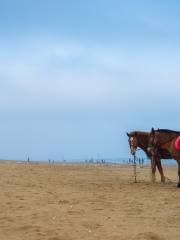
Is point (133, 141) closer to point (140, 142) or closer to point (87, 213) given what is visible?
point (140, 142)

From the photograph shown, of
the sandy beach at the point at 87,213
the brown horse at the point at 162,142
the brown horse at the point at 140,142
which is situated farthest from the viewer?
the brown horse at the point at 140,142

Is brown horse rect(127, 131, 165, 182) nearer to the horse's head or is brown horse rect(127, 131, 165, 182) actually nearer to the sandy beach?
the horse's head

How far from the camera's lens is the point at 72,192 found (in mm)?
18234

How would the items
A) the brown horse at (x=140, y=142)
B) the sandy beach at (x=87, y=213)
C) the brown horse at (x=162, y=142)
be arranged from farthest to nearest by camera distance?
the brown horse at (x=140, y=142)
the brown horse at (x=162, y=142)
the sandy beach at (x=87, y=213)

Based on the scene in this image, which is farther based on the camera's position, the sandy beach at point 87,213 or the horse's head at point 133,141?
the horse's head at point 133,141

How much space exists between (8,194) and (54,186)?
3.37m

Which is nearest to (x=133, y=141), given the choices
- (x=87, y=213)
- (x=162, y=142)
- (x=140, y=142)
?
(x=140, y=142)

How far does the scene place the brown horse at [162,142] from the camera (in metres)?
22.9

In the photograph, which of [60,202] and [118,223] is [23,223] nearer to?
[118,223]

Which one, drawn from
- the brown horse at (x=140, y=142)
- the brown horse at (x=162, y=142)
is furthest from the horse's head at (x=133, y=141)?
the brown horse at (x=162, y=142)

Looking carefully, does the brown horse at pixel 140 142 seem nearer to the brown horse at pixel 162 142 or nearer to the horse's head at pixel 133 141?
the horse's head at pixel 133 141

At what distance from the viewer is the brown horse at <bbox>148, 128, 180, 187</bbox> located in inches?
902

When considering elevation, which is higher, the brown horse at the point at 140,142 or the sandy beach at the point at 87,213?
the brown horse at the point at 140,142

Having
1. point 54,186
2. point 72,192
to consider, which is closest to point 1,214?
point 72,192
